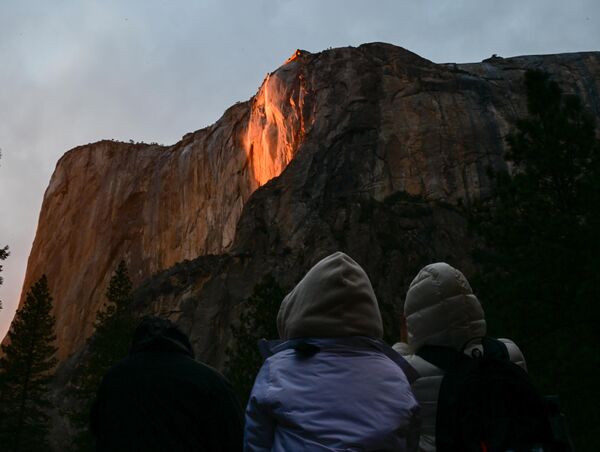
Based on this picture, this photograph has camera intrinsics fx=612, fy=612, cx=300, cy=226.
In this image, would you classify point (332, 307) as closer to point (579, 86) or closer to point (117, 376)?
point (117, 376)

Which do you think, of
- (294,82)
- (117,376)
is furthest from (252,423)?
(294,82)

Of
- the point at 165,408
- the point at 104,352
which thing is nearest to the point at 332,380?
the point at 165,408

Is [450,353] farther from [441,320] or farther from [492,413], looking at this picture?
[492,413]

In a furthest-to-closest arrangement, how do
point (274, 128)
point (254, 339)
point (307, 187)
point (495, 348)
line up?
1. point (274, 128)
2. point (307, 187)
3. point (254, 339)
4. point (495, 348)

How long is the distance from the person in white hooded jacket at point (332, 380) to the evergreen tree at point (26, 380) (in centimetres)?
3035

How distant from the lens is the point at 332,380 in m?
2.30

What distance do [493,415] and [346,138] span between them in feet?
133

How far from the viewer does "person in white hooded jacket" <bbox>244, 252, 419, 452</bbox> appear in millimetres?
2193

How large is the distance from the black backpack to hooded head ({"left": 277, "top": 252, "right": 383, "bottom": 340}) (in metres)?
0.42

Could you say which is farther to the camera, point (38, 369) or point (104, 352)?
point (38, 369)

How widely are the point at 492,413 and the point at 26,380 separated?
3389 cm

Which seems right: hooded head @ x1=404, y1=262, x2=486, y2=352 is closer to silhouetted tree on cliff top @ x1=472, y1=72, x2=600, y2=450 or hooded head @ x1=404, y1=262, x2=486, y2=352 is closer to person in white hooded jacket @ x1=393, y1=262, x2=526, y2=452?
person in white hooded jacket @ x1=393, y1=262, x2=526, y2=452

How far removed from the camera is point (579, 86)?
4588 centimetres

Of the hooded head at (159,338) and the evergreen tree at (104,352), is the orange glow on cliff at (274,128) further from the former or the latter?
the hooded head at (159,338)
